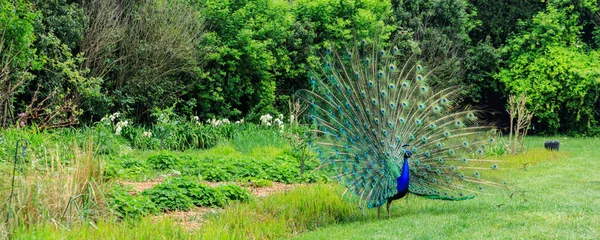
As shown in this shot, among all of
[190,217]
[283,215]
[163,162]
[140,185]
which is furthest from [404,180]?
[163,162]

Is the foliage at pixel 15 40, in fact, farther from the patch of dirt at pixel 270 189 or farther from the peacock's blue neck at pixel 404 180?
the peacock's blue neck at pixel 404 180

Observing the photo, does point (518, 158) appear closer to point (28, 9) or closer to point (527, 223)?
point (527, 223)

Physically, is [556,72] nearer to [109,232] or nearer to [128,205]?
[128,205]

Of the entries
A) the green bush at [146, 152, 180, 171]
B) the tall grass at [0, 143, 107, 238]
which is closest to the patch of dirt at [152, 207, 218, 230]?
the tall grass at [0, 143, 107, 238]

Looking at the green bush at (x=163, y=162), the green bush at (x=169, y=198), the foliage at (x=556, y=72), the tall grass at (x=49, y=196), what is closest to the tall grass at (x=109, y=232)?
the tall grass at (x=49, y=196)

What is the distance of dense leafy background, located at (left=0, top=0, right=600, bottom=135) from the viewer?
15625mm

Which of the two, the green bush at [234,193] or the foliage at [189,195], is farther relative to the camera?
the green bush at [234,193]

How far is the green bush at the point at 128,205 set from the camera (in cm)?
679

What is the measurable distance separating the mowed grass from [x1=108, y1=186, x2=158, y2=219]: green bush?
5.69 ft

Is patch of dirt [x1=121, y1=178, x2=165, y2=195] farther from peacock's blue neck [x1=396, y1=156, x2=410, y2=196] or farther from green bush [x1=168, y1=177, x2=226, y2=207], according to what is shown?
peacock's blue neck [x1=396, y1=156, x2=410, y2=196]

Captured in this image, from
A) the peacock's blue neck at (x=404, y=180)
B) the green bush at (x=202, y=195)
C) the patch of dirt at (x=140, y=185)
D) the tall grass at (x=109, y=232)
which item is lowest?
the patch of dirt at (x=140, y=185)

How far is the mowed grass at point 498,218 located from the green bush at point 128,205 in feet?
5.69

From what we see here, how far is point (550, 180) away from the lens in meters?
11.2

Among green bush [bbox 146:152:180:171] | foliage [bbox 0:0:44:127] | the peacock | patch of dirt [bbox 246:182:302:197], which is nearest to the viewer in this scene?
the peacock
